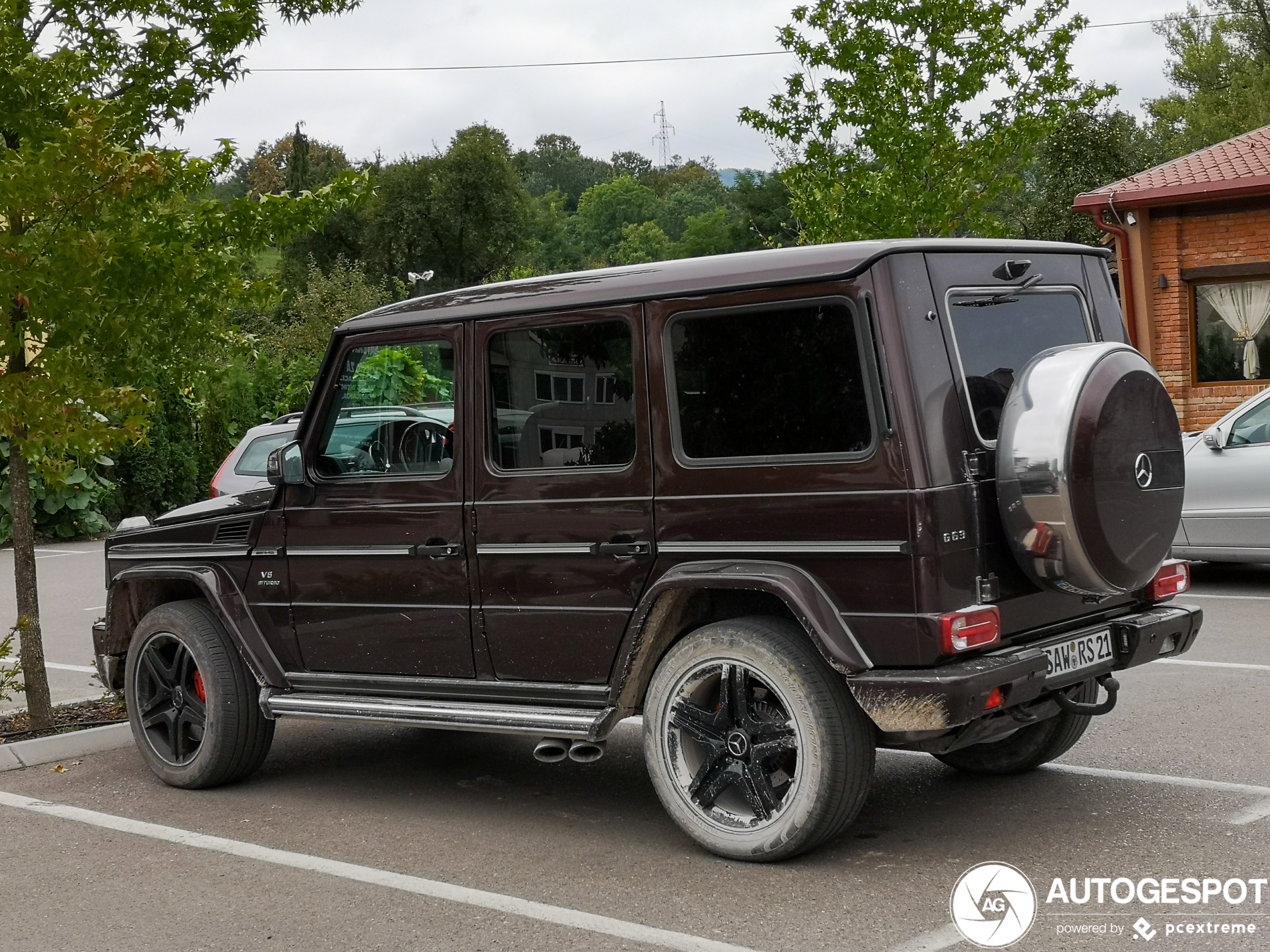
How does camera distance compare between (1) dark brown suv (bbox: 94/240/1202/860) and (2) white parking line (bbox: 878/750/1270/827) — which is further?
(2) white parking line (bbox: 878/750/1270/827)

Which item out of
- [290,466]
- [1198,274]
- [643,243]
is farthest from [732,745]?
[643,243]

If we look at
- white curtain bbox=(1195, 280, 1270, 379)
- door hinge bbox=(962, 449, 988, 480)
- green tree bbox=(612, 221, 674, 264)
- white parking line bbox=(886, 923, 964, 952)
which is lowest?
white parking line bbox=(886, 923, 964, 952)

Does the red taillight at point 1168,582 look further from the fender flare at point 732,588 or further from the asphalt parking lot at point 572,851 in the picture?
the fender flare at point 732,588

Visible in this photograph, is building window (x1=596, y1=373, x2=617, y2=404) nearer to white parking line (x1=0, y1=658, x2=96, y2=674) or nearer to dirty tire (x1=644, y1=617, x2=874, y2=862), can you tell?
dirty tire (x1=644, y1=617, x2=874, y2=862)

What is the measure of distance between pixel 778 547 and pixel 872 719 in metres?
0.65

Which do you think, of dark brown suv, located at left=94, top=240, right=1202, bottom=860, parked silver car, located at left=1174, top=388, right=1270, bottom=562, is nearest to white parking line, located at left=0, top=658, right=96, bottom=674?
dark brown suv, located at left=94, top=240, right=1202, bottom=860

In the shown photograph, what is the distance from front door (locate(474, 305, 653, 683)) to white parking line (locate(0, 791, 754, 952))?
36.8 inches

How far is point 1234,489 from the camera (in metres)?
11.4

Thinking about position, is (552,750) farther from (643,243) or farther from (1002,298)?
(643,243)

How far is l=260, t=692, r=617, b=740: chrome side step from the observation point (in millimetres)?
5281

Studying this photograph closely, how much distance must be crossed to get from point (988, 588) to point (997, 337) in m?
0.92

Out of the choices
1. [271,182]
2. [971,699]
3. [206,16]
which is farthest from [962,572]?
[271,182]

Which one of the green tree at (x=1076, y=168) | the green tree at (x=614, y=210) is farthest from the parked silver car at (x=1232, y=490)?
the green tree at (x=614, y=210)

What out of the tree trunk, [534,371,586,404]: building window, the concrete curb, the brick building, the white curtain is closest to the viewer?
[534,371,586,404]: building window
